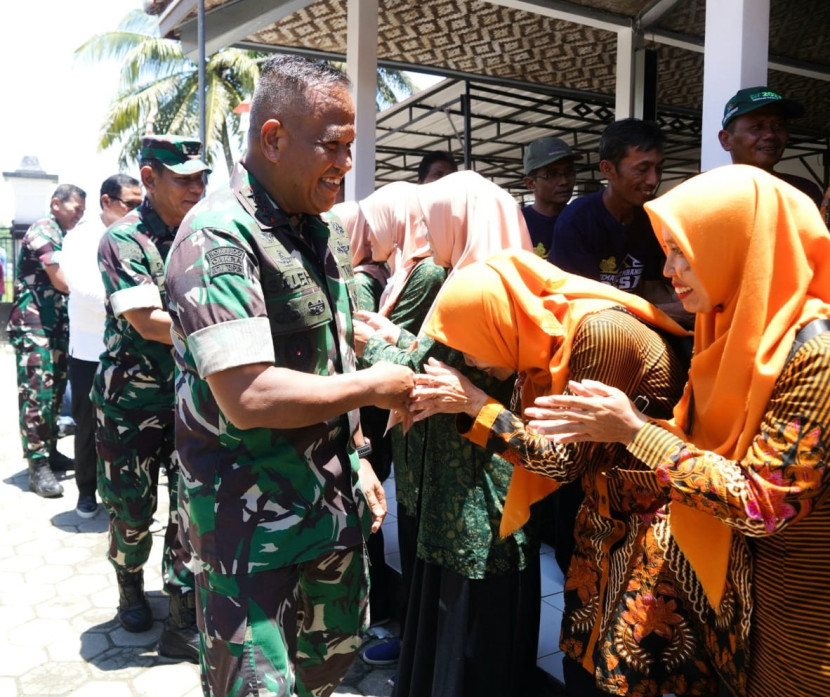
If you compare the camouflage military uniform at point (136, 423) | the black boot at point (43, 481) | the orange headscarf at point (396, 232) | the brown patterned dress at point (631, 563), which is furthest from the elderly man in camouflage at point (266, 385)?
the black boot at point (43, 481)

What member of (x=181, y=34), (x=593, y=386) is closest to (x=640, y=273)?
(x=593, y=386)

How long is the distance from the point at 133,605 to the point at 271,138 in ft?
8.85

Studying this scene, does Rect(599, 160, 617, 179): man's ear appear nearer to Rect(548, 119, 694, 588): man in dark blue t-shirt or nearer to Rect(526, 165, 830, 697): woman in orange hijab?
Rect(548, 119, 694, 588): man in dark blue t-shirt

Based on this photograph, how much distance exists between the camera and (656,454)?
1.60 meters

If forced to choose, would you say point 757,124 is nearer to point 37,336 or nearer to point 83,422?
point 83,422

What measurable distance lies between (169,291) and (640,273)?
2135mm

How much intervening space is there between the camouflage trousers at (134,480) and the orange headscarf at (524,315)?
1809 millimetres

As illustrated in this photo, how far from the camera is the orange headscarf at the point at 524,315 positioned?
1907mm

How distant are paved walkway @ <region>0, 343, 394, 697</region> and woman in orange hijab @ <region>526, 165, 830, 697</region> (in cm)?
183

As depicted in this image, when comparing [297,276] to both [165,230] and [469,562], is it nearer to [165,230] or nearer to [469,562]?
[469,562]

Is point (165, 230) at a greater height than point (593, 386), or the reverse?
point (165, 230)

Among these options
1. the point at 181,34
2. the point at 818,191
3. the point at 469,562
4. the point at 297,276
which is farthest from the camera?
the point at 181,34

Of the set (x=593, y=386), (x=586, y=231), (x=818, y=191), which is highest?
(x=818, y=191)

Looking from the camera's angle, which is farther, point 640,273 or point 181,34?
point 181,34
